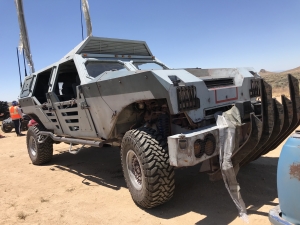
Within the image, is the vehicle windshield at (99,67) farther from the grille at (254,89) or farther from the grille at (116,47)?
the grille at (254,89)

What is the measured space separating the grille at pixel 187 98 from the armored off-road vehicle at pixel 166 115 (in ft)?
0.03

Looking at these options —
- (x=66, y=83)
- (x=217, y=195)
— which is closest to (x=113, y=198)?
(x=217, y=195)

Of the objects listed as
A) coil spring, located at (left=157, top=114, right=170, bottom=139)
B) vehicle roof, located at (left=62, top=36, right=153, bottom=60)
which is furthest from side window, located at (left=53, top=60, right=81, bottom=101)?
coil spring, located at (left=157, top=114, right=170, bottom=139)

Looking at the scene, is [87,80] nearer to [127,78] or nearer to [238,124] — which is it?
[127,78]

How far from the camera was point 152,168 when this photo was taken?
315 cm

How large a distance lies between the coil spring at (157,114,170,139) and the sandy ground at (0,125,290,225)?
2.92 ft

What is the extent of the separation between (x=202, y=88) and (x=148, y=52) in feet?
10.6

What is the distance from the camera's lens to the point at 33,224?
3.46m

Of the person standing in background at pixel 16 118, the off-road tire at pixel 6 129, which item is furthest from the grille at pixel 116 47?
the off-road tire at pixel 6 129

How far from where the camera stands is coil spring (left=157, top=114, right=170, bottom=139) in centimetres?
354

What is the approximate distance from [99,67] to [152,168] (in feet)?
8.16

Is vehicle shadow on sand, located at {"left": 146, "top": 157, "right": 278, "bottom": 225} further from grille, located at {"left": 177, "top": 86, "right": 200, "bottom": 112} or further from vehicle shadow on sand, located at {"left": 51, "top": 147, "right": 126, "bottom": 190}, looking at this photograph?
grille, located at {"left": 177, "top": 86, "right": 200, "bottom": 112}

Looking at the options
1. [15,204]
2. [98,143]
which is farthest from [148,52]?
[15,204]

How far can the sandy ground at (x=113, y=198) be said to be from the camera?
10.7 ft
